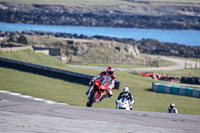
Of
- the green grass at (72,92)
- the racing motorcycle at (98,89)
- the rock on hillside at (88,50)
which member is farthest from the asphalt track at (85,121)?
the rock on hillside at (88,50)

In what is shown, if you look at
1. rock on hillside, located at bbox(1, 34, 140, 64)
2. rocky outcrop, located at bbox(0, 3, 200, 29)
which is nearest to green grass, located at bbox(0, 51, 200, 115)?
rock on hillside, located at bbox(1, 34, 140, 64)

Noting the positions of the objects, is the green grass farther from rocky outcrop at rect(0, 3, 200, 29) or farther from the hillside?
rocky outcrop at rect(0, 3, 200, 29)

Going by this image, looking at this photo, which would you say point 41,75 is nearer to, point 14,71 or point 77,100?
point 14,71

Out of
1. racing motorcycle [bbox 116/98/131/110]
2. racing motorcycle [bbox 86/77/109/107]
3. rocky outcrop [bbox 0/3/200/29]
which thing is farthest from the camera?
rocky outcrop [bbox 0/3/200/29]

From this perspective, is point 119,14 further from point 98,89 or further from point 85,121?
point 85,121

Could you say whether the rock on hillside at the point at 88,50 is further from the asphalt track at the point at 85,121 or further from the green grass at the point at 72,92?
the asphalt track at the point at 85,121

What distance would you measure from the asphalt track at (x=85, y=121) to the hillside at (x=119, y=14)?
10483cm

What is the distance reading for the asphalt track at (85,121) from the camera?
22.2 ft

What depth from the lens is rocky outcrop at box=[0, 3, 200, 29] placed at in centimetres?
12350

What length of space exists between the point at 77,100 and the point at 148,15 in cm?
13542

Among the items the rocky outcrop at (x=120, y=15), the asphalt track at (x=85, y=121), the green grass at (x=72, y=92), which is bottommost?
the green grass at (x=72, y=92)

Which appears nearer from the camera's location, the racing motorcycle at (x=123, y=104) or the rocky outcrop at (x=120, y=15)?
the racing motorcycle at (x=123, y=104)

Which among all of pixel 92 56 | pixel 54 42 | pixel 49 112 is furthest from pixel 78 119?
pixel 54 42

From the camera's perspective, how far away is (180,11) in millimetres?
144625
